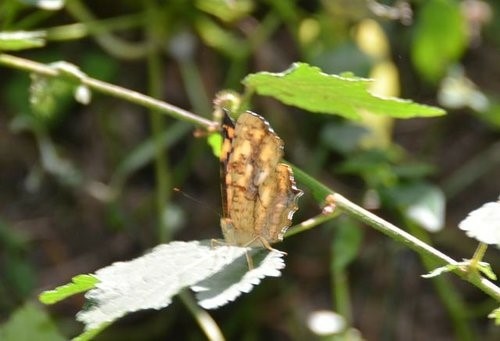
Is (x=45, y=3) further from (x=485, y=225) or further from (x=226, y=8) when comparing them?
(x=485, y=225)

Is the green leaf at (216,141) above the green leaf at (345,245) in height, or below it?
above

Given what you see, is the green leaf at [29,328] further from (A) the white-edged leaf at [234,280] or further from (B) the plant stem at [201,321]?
(A) the white-edged leaf at [234,280]

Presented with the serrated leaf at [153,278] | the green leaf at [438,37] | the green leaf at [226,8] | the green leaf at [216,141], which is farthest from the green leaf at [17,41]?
the green leaf at [438,37]

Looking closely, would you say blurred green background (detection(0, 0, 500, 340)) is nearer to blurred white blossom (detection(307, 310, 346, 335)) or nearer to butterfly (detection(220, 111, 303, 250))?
blurred white blossom (detection(307, 310, 346, 335))

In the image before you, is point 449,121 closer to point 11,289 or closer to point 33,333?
point 11,289

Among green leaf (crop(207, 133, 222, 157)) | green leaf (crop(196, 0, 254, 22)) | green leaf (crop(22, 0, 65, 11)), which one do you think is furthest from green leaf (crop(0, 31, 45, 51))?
green leaf (crop(196, 0, 254, 22))

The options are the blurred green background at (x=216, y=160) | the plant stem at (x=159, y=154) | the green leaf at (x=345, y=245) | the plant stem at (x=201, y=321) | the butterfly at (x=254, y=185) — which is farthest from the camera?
the blurred green background at (x=216, y=160)
